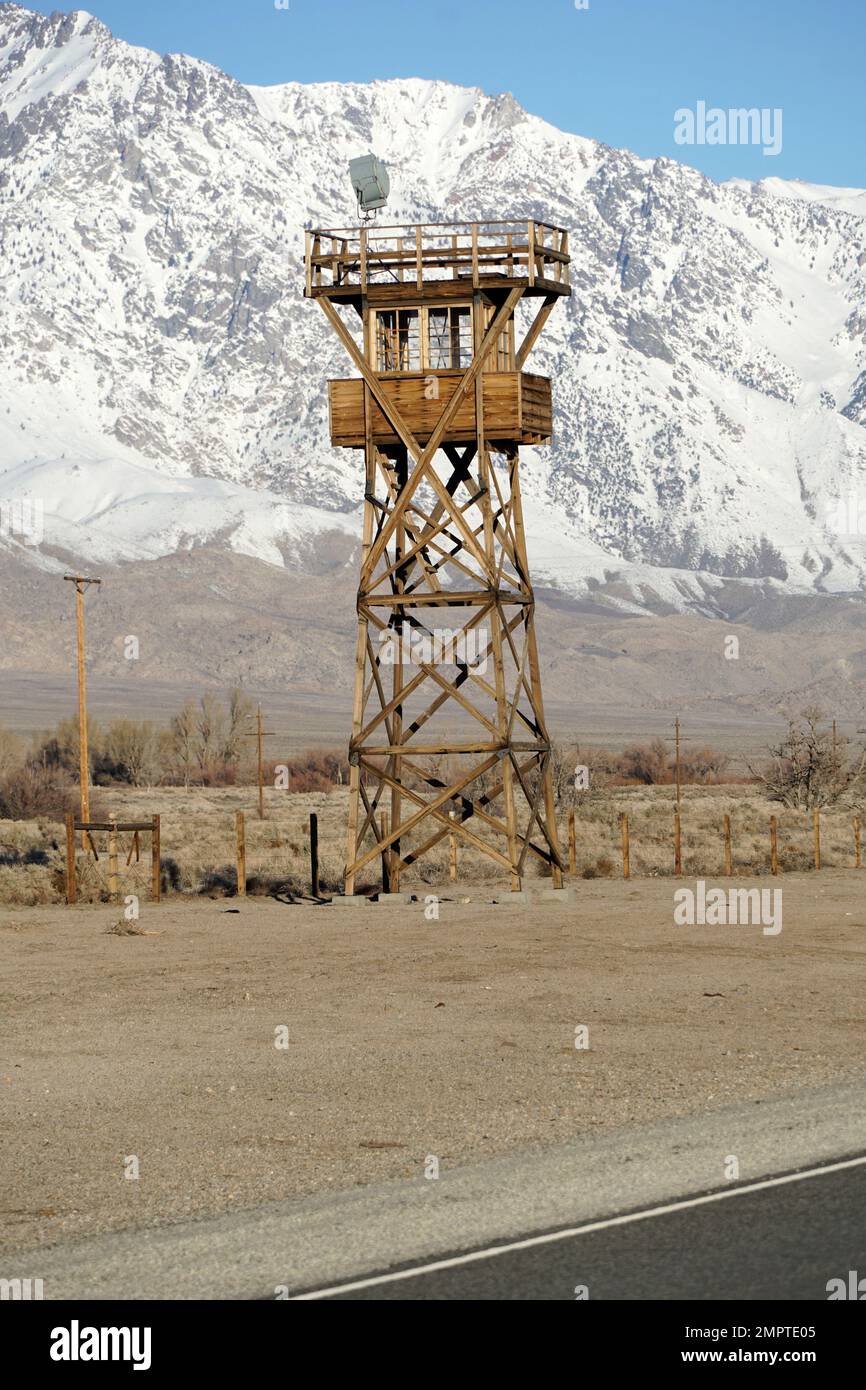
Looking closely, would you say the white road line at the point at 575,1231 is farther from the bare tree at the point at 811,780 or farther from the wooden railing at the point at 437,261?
the bare tree at the point at 811,780

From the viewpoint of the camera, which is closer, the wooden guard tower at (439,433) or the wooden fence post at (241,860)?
the wooden guard tower at (439,433)

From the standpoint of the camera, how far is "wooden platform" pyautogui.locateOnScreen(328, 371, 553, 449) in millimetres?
31297

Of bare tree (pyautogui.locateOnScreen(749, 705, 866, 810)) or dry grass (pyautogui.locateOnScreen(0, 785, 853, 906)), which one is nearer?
dry grass (pyautogui.locateOnScreen(0, 785, 853, 906))

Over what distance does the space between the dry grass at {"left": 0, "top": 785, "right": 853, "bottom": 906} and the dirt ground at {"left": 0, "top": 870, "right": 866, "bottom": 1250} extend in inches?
217

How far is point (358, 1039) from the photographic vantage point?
60.3 ft

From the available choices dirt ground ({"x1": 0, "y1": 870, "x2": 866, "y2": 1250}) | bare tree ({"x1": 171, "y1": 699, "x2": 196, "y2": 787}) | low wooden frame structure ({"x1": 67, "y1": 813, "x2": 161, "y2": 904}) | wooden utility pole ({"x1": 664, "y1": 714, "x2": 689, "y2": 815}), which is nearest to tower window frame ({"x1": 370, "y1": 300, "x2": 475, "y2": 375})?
low wooden frame structure ({"x1": 67, "y1": 813, "x2": 161, "y2": 904})

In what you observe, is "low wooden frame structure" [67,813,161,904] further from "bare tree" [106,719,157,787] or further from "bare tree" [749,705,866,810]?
"bare tree" [106,719,157,787]

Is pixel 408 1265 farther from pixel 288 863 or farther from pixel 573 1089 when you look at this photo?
pixel 288 863

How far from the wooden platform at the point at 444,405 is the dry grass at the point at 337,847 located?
810 cm

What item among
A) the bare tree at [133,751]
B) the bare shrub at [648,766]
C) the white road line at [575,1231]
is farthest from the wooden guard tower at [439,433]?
the bare tree at [133,751]

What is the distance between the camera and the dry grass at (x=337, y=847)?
118 feet

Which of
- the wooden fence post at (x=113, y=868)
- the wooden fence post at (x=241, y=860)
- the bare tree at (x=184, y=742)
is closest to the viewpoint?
the wooden fence post at (x=241, y=860)

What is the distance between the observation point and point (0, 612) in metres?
192
